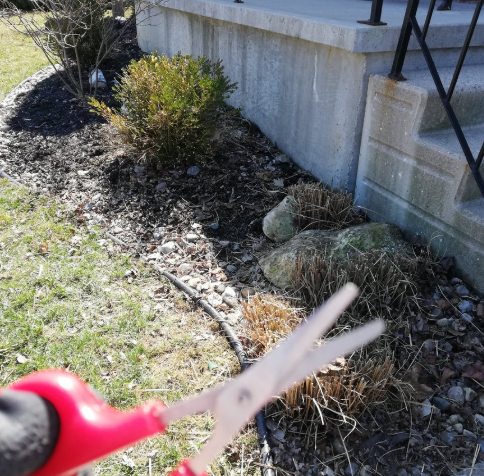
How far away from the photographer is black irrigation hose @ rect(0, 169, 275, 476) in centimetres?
195

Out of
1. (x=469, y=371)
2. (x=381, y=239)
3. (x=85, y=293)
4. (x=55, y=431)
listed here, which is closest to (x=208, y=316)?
(x=85, y=293)

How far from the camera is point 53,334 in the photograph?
254 cm

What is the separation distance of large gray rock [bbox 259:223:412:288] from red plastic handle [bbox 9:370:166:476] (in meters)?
2.16

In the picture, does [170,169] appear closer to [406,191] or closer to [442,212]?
[406,191]

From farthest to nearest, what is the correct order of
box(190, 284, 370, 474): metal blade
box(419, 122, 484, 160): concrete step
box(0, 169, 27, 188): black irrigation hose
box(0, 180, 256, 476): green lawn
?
1. box(0, 169, 27, 188): black irrigation hose
2. box(419, 122, 484, 160): concrete step
3. box(0, 180, 256, 476): green lawn
4. box(190, 284, 370, 474): metal blade

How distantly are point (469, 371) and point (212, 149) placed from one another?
264cm

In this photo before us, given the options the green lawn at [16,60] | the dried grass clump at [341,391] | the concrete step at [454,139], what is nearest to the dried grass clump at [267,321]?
the dried grass clump at [341,391]

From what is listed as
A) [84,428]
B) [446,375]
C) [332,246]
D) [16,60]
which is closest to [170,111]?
[332,246]

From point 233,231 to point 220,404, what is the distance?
2.82 meters

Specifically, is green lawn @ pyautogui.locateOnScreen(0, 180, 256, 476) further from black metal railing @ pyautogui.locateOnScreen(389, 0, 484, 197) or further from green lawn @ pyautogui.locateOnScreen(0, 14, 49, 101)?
green lawn @ pyautogui.locateOnScreen(0, 14, 49, 101)

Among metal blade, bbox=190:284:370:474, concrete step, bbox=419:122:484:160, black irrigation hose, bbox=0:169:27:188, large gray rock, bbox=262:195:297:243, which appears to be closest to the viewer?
metal blade, bbox=190:284:370:474

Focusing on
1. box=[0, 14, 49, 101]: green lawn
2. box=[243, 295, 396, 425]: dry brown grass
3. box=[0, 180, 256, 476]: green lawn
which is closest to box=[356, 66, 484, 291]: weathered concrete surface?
box=[243, 295, 396, 425]: dry brown grass

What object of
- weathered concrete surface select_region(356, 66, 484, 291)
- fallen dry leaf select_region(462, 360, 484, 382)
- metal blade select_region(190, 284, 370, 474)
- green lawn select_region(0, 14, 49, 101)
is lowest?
fallen dry leaf select_region(462, 360, 484, 382)

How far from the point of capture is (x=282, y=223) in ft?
10.9
